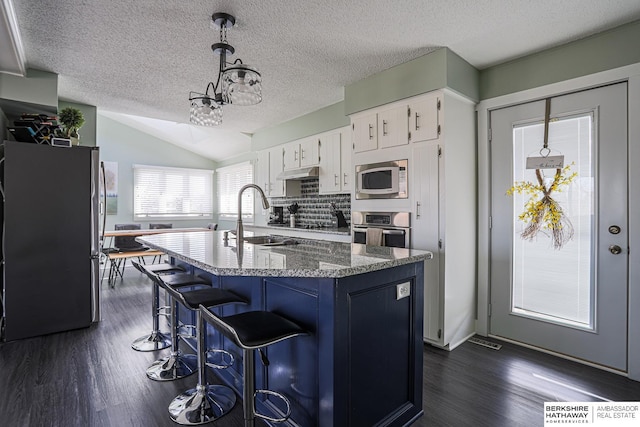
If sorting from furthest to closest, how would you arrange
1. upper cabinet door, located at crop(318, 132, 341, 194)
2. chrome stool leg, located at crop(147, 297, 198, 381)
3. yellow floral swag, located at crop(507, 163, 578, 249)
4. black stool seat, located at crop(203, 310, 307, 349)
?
1. upper cabinet door, located at crop(318, 132, 341, 194)
2. yellow floral swag, located at crop(507, 163, 578, 249)
3. chrome stool leg, located at crop(147, 297, 198, 381)
4. black stool seat, located at crop(203, 310, 307, 349)

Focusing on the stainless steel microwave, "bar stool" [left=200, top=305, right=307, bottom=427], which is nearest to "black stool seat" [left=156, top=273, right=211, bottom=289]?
"bar stool" [left=200, top=305, right=307, bottom=427]

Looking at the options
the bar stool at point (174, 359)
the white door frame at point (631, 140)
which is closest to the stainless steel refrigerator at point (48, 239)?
the bar stool at point (174, 359)

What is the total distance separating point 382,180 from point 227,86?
1.69 meters

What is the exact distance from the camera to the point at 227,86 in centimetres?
214

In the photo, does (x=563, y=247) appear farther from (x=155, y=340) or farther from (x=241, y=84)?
(x=155, y=340)

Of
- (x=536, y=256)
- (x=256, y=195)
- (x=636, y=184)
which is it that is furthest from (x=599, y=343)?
(x=256, y=195)

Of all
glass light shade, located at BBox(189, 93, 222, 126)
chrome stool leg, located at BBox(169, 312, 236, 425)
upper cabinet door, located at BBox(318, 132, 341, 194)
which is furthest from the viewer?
upper cabinet door, located at BBox(318, 132, 341, 194)

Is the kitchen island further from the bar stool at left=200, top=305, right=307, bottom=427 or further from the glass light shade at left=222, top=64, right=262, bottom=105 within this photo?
the glass light shade at left=222, top=64, right=262, bottom=105

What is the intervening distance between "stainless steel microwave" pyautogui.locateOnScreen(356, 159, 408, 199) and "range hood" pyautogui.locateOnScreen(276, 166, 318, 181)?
113 cm

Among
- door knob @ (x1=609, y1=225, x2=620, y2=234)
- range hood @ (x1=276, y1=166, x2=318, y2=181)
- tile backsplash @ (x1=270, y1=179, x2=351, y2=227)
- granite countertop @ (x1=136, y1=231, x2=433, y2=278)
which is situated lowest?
granite countertop @ (x1=136, y1=231, x2=433, y2=278)

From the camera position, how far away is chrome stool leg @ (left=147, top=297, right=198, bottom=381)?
238cm

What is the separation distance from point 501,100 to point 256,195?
14.1ft

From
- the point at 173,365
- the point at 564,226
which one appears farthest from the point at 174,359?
the point at 564,226

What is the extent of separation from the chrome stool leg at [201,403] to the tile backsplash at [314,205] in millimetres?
2844
